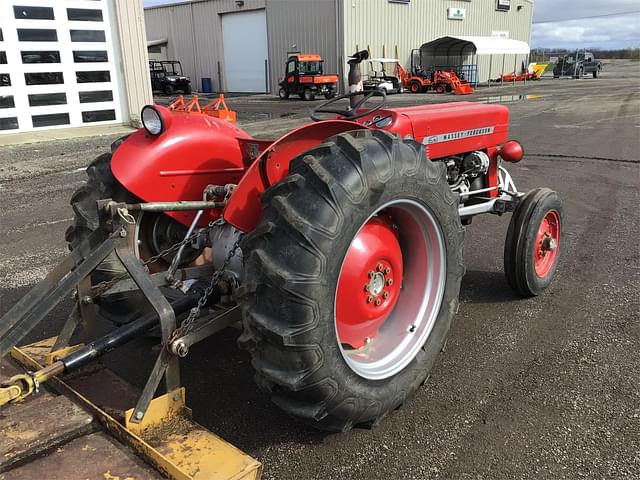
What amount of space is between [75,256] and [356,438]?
4.73 ft

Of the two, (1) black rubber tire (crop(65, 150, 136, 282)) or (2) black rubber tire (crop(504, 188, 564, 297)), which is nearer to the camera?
(1) black rubber tire (crop(65, 150, 136, 282))

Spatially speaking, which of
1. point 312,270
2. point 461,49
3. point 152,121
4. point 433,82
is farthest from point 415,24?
point 312,270

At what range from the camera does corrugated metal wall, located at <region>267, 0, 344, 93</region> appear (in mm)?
26984

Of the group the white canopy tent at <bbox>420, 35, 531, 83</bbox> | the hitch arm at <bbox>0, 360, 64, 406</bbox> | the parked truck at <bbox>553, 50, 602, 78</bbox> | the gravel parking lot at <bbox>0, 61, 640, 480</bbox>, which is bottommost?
the gravel parking lot at <bbox>0, 61, 640, 480</bbox>

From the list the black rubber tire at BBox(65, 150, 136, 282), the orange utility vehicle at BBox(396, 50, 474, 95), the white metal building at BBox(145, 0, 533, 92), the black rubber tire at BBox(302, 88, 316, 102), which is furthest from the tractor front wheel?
the white metal building at BBox(145, 0, 533, 92)

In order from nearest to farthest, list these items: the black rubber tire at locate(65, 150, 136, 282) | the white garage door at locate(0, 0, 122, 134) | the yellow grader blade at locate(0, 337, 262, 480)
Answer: the yellow grader blade at locate(0, 337, 262, 480) → the black rubber tire at locate(65, 150, 136, 282) → the white garage door at locate(0, 0, 122, 134)

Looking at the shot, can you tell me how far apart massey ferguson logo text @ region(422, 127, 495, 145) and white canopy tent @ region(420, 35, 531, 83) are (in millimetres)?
27416

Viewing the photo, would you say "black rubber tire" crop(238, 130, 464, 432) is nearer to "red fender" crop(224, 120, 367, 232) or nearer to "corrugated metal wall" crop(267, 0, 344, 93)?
"red fender" crop(224, 120, 367, 232)

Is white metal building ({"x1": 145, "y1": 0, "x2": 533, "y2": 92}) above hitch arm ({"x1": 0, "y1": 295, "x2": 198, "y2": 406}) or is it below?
above

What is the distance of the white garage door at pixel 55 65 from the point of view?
1161 cm

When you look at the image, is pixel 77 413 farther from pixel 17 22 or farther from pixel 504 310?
pixel 17 22

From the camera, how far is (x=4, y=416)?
2.05m

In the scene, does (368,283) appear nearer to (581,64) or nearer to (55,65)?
(55,65)

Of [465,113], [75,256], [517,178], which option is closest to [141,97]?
[517,178]
